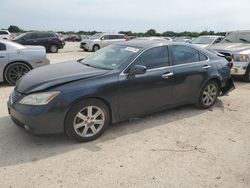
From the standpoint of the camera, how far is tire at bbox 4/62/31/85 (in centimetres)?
832

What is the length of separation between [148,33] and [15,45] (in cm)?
5604

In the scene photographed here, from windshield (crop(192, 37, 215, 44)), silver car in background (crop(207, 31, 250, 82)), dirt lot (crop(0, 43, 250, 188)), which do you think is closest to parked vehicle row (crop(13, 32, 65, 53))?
windshield (crop(192, 37, 215, 44))

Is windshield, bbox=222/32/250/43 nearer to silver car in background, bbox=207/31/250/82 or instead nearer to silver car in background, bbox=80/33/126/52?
silver car in background, bbox=207/31/250/82

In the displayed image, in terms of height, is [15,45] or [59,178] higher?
[15,45]

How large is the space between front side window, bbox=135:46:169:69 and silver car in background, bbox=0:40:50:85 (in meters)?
4.40

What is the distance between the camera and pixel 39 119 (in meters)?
4.12

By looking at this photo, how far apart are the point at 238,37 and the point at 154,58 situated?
22.4 ft

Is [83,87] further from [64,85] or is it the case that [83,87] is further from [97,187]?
[97,187]

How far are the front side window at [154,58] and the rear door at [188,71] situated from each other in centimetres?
19

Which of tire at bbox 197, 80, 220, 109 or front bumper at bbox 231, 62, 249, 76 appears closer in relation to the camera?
tire at bbox 197, 80, 220, 109

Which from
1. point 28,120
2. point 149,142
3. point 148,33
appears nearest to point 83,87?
point 28,120

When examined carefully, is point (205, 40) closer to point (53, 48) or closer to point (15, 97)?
point (53, 48)

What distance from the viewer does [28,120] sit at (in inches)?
163

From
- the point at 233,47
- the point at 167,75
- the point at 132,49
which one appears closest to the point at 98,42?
the point at 233,47
